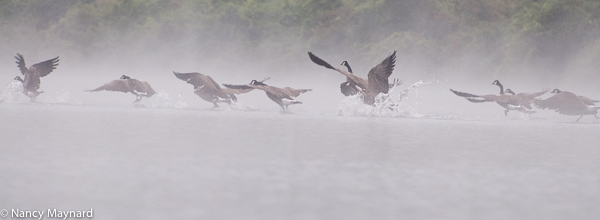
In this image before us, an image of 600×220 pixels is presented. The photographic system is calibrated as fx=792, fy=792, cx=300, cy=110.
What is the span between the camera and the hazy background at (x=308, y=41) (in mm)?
31531

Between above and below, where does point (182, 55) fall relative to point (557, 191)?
above

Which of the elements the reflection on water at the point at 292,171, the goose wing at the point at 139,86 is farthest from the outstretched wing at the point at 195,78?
the reflection on water at the point at 292,171

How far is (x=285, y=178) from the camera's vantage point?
21.2ft

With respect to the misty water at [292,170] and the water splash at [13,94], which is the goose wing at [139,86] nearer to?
the water splash at [13,94]

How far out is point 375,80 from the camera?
14.1 meters

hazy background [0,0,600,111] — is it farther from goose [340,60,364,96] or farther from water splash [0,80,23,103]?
goose [340,60,364,96]

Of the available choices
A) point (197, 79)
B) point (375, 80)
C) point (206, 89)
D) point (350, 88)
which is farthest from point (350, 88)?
point (197, 79)

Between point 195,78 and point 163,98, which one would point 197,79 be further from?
point 163,98

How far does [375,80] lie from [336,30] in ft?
84.7

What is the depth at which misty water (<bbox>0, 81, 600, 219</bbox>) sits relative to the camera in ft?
17.1

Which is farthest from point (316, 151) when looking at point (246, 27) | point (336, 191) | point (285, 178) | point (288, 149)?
point (246, 27)

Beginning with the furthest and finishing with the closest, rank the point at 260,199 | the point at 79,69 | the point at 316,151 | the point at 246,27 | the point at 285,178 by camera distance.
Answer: the point at 79,69
the point at 246,27
the point at 316,151
the point at 285,178
the point at 260,199

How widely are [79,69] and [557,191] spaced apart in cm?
4215

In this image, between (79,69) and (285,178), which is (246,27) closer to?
(79,69)
